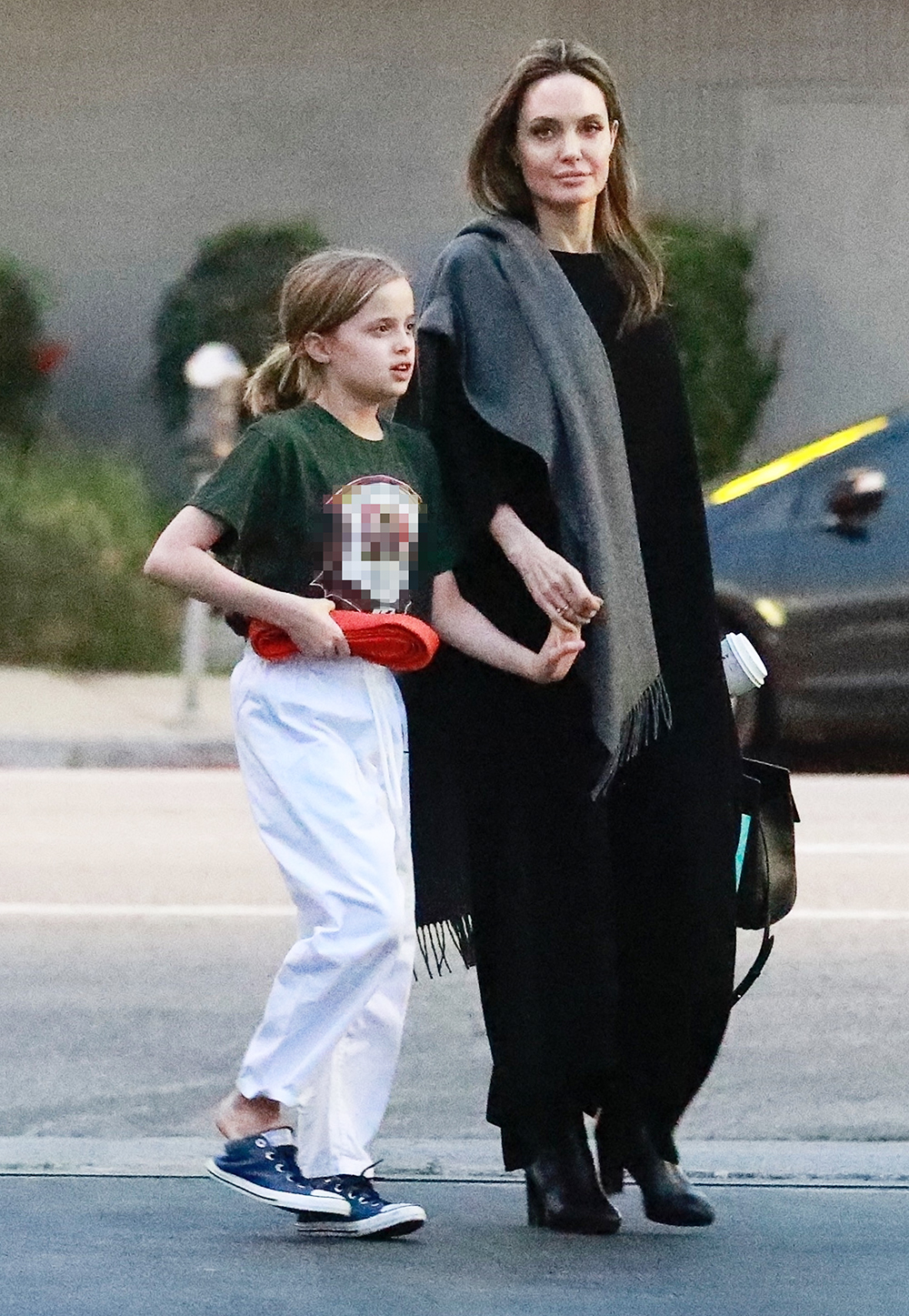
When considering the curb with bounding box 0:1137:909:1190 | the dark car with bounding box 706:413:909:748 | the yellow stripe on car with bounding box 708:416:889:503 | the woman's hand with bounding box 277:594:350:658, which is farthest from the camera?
the yellow stripe on car with bounding box 708:416:889:503

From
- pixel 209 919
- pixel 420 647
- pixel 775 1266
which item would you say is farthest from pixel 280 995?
pixel 209 919

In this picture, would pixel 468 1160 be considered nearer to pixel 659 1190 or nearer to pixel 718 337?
pixel 659 1190

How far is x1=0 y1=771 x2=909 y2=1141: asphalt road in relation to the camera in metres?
5.39

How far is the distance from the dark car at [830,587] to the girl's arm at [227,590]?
7679 millimetres

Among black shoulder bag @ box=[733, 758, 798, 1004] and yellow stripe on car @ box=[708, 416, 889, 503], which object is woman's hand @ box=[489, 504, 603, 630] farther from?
yellow stripe on car @ box=[708, 416, 889, 503]

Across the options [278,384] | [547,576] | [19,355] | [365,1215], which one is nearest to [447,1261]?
[365,1215]

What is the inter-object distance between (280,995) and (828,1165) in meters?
1.25

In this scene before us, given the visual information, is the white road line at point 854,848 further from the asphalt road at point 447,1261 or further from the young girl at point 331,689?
the young girl at point 331,689

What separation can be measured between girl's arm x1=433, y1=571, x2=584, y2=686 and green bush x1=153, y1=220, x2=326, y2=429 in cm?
1261

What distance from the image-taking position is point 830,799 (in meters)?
10.5

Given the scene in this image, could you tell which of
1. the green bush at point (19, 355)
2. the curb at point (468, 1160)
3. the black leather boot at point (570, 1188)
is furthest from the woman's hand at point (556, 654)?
the green bush at point (19, 355)

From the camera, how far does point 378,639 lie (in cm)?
376

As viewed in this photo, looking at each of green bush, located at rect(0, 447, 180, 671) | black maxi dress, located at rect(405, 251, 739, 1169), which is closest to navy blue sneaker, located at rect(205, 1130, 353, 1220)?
black maxi dress, located at rect(405, 251, 739, 1169)

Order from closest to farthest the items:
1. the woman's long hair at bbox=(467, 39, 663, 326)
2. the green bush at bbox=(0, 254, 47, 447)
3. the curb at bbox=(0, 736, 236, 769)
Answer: the woman's long hair at bbox=(467, 39, 663, 326) → the curb at bbox=(0, 736, 236, 769) → the green bush at bbox=(0, 254, 47, 447)
